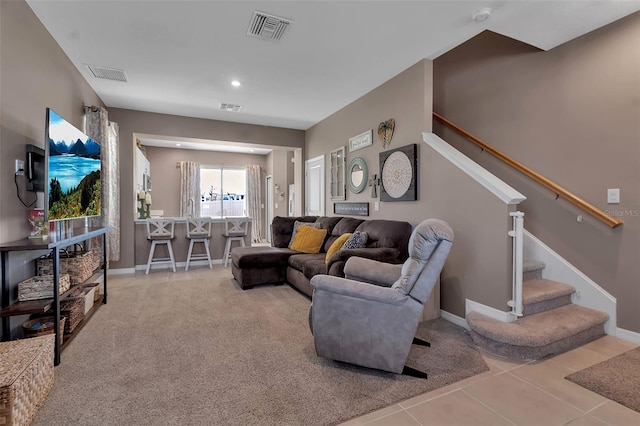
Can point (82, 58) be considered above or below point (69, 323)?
above

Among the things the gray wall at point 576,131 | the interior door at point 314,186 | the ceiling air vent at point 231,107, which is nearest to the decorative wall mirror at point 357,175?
the interior door at point 314,186

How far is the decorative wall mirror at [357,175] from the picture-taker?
436 centimetres

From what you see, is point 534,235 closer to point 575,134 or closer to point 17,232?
point 575,134

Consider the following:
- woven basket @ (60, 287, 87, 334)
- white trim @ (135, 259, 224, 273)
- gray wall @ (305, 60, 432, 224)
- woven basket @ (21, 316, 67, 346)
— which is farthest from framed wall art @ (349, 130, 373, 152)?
woven basket @ (21, 316, 67, 346)

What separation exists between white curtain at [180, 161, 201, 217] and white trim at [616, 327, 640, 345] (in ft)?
28.2

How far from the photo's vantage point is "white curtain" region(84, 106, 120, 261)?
155 inches

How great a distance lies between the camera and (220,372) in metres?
2.04

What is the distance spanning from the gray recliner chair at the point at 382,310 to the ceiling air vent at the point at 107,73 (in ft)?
11.6

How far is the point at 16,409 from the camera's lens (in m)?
1.41

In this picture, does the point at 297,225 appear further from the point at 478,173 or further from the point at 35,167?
the point at 35,167

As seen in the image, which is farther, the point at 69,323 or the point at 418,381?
the point at 69,323

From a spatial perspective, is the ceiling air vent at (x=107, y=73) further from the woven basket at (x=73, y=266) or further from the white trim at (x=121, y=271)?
the white trim at (x=121, y=271)

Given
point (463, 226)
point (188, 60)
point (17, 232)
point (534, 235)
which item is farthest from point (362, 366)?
point (188, 60)

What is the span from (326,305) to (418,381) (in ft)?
2.44
